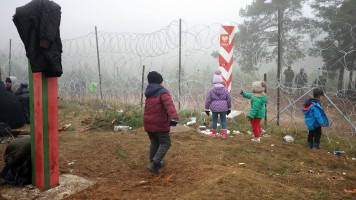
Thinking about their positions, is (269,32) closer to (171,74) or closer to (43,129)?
(171,74)

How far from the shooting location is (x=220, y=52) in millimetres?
5926

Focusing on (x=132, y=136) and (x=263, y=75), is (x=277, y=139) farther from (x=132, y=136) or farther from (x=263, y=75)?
(x=132, y=136)

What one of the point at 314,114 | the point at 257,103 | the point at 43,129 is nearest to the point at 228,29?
the point at 257,103

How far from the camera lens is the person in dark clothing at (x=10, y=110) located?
518cm

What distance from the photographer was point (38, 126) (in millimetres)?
2580

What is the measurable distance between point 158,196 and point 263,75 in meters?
4.10

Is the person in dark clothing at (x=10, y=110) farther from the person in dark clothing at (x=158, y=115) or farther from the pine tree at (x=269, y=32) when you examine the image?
the pine tree at (x=269, y=32)

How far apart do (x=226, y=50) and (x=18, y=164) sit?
4.54m

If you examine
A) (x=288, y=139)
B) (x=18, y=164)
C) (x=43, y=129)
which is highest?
(x=43, y=129)

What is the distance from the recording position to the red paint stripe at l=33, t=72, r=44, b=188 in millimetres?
2525

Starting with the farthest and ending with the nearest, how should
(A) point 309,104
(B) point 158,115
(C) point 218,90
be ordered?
(C) point 218,90 → (A) point 309,104 → (B) point 158,115

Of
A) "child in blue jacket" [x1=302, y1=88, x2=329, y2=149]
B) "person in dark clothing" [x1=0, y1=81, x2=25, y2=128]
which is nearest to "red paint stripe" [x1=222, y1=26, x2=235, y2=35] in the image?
"child in blue jacket" [x1=302, y1=88, x2=329, y2=149]

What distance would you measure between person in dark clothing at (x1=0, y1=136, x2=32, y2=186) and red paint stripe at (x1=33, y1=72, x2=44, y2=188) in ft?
0.57

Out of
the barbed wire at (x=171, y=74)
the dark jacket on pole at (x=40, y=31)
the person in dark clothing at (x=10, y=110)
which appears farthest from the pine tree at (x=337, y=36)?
the person in dark clothing at (x=10, y=110)
